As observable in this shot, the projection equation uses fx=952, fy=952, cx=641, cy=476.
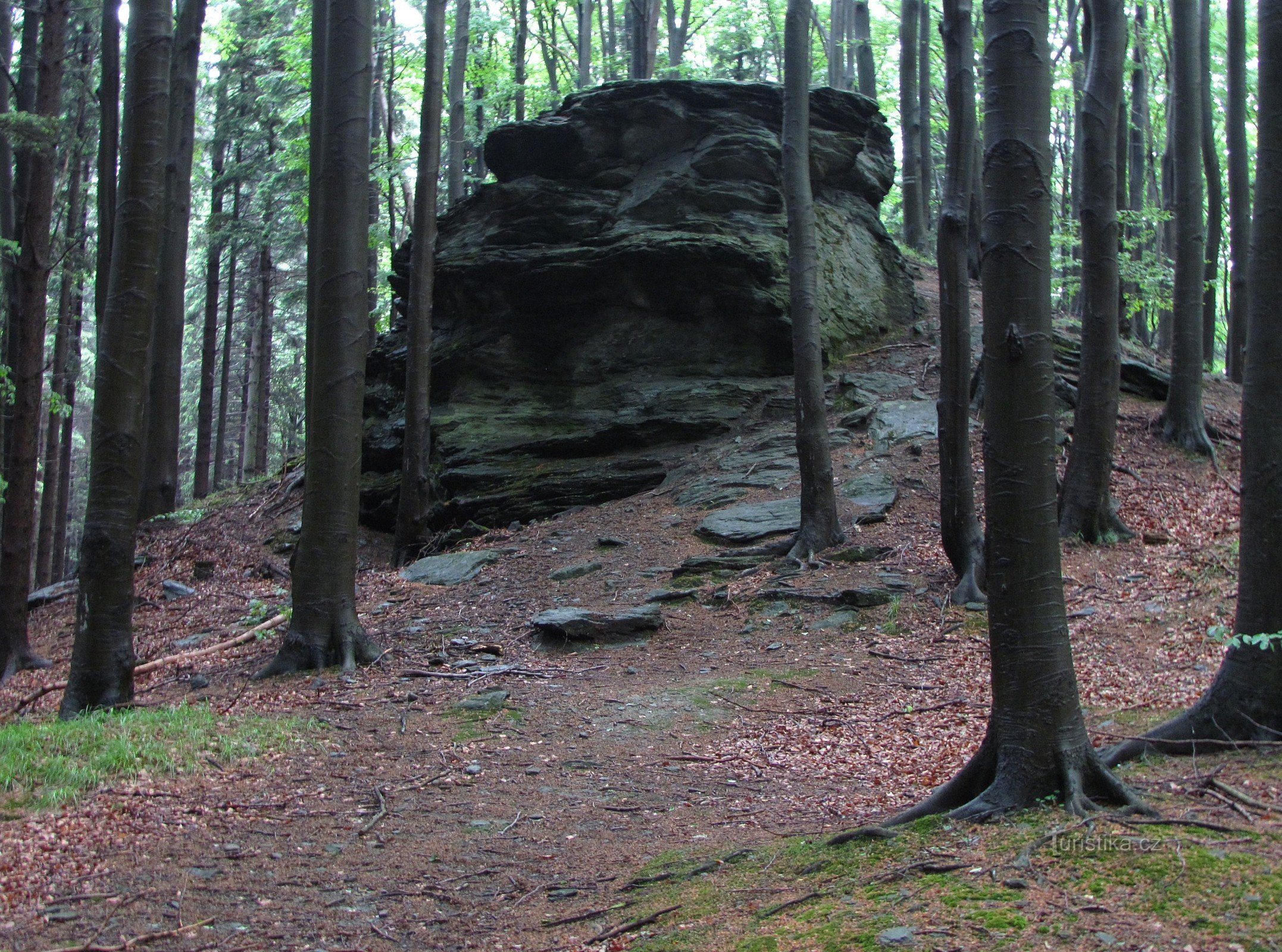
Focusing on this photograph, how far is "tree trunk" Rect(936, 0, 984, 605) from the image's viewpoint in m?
9.66

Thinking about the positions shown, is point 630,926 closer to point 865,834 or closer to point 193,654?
point 865,834

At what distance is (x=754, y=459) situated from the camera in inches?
570

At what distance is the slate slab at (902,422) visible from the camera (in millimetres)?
14242

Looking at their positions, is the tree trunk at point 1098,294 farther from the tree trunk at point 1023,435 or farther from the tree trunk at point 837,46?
the tree trunk at point 837,46

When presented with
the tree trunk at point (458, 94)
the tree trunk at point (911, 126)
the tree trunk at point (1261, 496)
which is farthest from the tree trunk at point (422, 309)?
the tree trunk at point (911, 126)

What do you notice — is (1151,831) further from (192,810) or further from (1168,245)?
(1168,245)

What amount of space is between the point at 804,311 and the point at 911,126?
14.8 meters

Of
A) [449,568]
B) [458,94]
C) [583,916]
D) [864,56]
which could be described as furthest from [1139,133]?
[583,916]

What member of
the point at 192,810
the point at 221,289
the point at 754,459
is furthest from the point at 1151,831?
the point at 221,289

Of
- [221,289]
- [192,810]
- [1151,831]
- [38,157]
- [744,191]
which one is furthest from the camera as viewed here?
[221,289]

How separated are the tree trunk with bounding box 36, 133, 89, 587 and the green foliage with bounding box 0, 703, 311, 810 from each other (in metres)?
12.3

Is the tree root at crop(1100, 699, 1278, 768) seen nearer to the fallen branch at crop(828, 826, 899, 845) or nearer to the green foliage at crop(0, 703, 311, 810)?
the fallen branch at crop(828, 826, 899, 845)

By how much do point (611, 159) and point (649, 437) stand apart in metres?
5.62

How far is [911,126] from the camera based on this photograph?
23.6m
